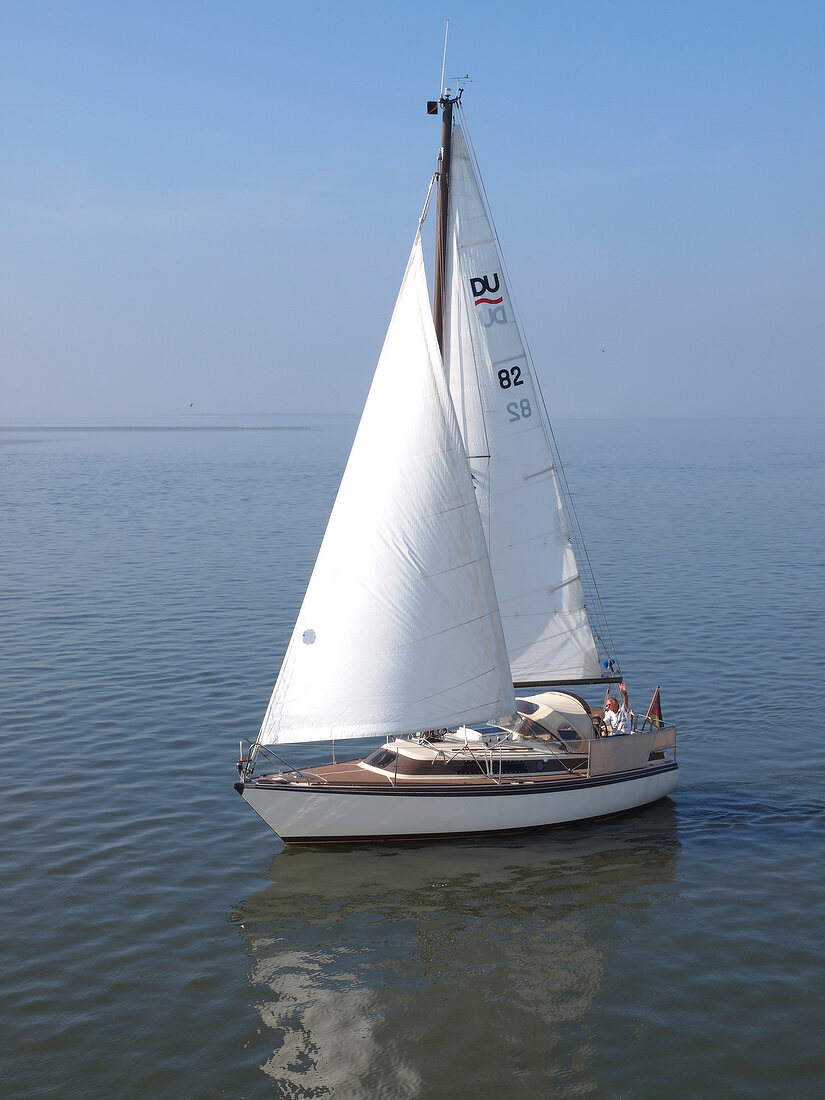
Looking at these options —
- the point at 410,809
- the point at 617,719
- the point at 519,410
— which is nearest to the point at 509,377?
the point at 519,410

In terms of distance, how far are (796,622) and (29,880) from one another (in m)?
31.0

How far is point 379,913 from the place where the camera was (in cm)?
1959

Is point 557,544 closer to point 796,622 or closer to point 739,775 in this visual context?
point 739,775

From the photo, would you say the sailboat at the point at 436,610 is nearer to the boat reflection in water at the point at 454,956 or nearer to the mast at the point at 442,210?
the mast at the point at 442,210

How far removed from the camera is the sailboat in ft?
69.3

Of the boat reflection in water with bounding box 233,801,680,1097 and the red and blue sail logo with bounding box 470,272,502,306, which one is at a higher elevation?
the red and blue sail logo with bounding box 470,272,502,306

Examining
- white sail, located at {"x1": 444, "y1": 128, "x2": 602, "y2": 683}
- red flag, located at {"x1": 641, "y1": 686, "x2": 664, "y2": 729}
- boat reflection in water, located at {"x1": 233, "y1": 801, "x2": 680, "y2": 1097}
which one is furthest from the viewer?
red flag, located at {"x1": 641, "y1": 686, "x2": 664, "y2": 729}

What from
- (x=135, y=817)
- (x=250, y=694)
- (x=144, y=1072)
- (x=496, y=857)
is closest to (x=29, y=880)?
(x=135, y=817)

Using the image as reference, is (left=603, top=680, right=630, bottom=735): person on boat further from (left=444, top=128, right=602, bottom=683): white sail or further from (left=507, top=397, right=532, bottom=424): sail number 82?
(left=507, top=397, right=532, bottom=424): sail number 82

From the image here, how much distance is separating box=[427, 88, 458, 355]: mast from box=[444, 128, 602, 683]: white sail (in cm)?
14

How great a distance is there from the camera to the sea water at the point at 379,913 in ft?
50.1

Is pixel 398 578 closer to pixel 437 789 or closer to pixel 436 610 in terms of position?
pixel 436 610

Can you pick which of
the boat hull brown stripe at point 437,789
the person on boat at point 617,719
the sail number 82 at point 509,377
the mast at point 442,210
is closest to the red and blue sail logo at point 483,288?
the mast at point 442,210

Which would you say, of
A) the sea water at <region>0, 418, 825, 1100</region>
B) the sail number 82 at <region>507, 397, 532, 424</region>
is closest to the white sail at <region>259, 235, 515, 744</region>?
the sail number 82 at <region>507, 397, 532, 424</region>
